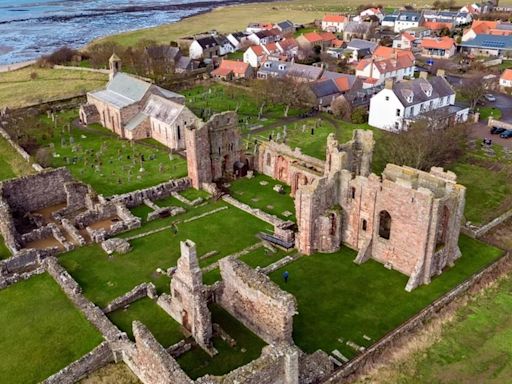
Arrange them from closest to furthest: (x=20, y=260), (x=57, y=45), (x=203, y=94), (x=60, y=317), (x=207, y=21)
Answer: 1. (x=60, y=317)
2. (x=20, y=260)
3. (x=203, y=94)
4. (x=57, y=45)
5. (x=207, y=21)

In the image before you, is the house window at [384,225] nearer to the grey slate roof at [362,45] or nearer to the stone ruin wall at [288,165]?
the stone ruin wall at [288,165]

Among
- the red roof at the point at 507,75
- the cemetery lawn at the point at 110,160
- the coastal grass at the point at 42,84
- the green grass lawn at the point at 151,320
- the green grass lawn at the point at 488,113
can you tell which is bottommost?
the green grass lawn at the point at 151,320

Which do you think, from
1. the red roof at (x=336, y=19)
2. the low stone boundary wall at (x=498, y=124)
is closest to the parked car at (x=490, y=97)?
the low stone boundary wall at (x=498, y=124)

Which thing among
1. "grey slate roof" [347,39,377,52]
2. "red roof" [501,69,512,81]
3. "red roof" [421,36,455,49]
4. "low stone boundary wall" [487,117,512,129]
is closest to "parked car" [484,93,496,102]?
"red roof" [501,69,512,81]

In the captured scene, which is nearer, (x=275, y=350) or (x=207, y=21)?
(x=275, y=350)

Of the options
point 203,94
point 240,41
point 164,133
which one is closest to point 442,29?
point 240,41

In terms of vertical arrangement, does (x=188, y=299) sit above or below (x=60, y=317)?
above

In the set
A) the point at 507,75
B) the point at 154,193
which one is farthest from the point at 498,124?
the point at 154,193

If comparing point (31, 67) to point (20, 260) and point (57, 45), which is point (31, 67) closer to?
point (57, 45)
